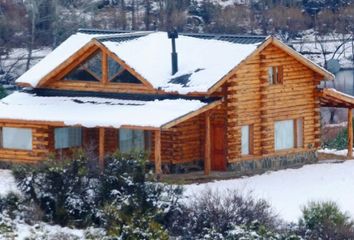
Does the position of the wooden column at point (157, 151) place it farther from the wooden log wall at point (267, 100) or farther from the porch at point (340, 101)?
the porch at point (340, 101)

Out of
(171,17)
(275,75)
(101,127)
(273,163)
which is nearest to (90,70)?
(101,127)

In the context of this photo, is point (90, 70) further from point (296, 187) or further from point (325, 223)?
point (325, 223)

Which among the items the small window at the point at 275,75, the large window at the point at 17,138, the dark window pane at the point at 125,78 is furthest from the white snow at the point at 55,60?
the small window at the point at 275,75

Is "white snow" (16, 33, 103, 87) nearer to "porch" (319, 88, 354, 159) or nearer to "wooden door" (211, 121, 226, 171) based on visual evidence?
"wooden door" (211, 121, 226, 171)

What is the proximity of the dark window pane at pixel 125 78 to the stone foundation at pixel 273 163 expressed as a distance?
345 centimetres

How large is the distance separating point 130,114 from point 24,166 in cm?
388

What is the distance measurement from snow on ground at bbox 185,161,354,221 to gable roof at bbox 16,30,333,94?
2.73 m

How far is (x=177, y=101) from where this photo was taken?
44.9 metres

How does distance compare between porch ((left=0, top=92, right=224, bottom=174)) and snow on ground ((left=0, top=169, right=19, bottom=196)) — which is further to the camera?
porch ((left=0, top=92, right=224, bottom=174))

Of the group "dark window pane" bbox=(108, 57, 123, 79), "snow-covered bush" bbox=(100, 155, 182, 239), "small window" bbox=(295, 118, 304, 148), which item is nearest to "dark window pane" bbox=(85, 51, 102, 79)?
"dark window pane" bbox=(108, 57, 123, 79)

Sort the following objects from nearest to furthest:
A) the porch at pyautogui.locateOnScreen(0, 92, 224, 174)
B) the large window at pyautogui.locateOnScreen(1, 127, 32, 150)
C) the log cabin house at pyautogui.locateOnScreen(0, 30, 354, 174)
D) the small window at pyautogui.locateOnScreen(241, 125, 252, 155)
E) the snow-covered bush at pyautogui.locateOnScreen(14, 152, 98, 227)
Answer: the snow-covered bush at pyautogui.locateOnScreen(14, 152, 98, 227), the porch at pyautogui.locateOnScreen(0, 92, 224, 174), the log cabin house at pyautogui.locateOnScreen(0, 30, 354, 174), the small window at pyautogui.locateOnScreen(241, 125, 252, 155), the large window at pyautogui.locateOnScreen(1, 127, 32, 150)

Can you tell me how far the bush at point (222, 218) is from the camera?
38.8 metres

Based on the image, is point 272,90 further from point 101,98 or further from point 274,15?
point 274,15

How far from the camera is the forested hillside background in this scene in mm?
86938
